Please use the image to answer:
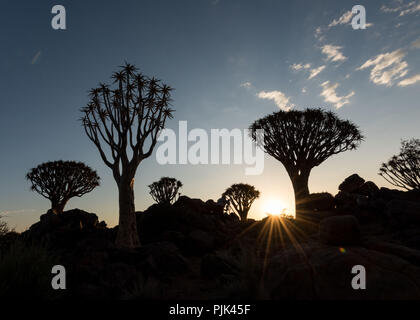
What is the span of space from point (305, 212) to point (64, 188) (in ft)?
72.8

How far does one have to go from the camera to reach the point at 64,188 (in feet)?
82.0

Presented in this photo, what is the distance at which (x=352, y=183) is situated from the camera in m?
19.1

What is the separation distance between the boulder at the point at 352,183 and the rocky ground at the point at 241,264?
6.09 m

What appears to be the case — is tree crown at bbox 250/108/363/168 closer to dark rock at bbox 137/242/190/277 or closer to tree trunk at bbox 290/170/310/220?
tree trunk at bbox 290/170/310/220

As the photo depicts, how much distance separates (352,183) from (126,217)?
54.5 ft

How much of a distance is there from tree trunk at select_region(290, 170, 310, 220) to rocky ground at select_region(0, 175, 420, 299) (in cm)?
392

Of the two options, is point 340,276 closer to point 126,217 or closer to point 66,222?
point 126,217

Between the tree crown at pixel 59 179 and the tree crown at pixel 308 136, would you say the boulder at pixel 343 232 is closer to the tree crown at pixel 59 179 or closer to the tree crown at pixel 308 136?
the tree crown at pixel 308 136

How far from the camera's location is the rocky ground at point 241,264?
177 inches

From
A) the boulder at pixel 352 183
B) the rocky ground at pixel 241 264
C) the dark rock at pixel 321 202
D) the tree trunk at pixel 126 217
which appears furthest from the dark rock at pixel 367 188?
the tree trunk at pixel 126 217

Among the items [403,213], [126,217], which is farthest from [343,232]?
[126,217]

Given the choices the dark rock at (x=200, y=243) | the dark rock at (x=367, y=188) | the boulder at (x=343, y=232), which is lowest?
the dark rock at (x=200, y=243)
